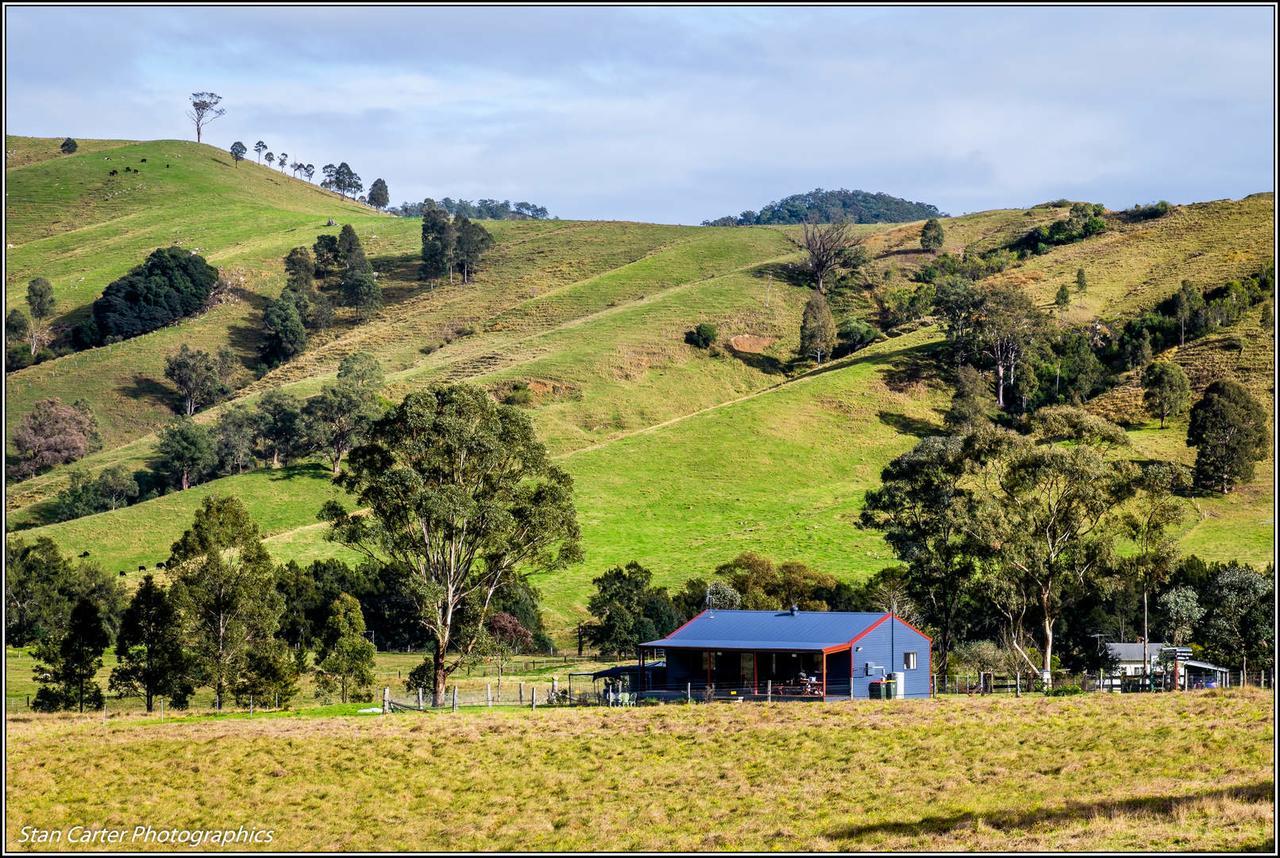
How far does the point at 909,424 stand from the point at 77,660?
81.2m

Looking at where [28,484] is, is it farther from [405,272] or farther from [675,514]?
[405,272]

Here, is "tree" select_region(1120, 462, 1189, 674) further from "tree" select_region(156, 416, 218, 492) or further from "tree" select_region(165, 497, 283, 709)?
"tree" select_region(156, 416, 218, 492)

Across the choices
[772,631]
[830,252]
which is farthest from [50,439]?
[772,631]

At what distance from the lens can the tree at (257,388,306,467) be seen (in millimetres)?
112188

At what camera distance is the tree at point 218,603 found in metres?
52.1

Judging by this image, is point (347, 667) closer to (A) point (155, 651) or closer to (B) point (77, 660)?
(A) point (155, 651)

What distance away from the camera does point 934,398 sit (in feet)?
403

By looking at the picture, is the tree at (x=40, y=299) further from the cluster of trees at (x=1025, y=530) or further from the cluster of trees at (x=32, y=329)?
the cluster of trees at (x=1025, y=530)

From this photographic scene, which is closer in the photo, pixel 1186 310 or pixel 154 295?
pixel 1186 310

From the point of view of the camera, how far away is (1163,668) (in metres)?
58.9

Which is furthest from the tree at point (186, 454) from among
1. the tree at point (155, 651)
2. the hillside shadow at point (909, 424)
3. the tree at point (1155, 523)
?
the tree at point (1155, 523)

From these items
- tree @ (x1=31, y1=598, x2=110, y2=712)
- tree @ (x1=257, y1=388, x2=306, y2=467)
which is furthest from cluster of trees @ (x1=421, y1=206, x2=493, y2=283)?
tree @ (x1=31, y1=598, x2=110, y2=712)

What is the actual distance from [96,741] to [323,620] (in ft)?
120

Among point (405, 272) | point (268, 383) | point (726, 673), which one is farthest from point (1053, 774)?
point (405, 272)
